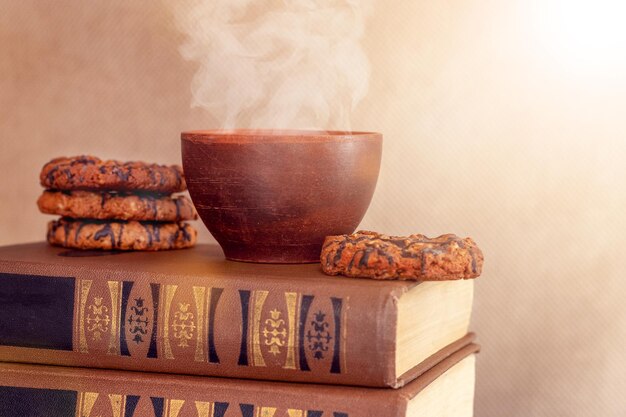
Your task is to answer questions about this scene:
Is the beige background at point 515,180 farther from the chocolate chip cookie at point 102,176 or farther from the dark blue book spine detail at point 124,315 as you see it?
the dark blue book spine detail at point 124,315

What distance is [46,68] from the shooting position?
1743 mm

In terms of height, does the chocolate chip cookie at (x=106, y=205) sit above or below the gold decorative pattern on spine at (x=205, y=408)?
above

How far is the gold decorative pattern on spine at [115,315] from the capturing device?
1028 millimetres

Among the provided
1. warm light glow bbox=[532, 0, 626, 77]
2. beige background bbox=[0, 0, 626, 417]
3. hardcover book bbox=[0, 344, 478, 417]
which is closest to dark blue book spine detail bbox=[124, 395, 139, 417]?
hardcover book bbox=[0, 344, 478, 417]

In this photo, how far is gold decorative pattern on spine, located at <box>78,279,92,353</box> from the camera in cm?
104

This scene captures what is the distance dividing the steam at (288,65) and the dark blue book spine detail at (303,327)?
1.19 feet

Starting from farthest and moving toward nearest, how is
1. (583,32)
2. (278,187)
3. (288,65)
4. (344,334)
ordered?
1. (583,32)
2. (288,65)
3. (278,187)
4. (344,334)

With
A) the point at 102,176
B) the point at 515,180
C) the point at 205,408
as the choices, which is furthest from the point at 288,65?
the point at 205,408

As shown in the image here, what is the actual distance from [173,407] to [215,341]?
81 mm

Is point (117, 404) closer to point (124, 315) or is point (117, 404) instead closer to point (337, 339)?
point (124, 315)

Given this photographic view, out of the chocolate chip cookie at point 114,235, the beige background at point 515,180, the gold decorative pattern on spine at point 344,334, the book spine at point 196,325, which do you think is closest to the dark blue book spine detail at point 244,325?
the book spine at point 196,325

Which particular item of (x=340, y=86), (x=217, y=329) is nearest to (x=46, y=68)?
(x=340, y=86)

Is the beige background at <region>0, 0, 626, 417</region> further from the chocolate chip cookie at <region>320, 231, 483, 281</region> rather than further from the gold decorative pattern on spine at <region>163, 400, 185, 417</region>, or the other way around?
the gold decorative pattern on spine at <region>163, 400, 185, 417</region>

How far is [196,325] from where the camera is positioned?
100cm
